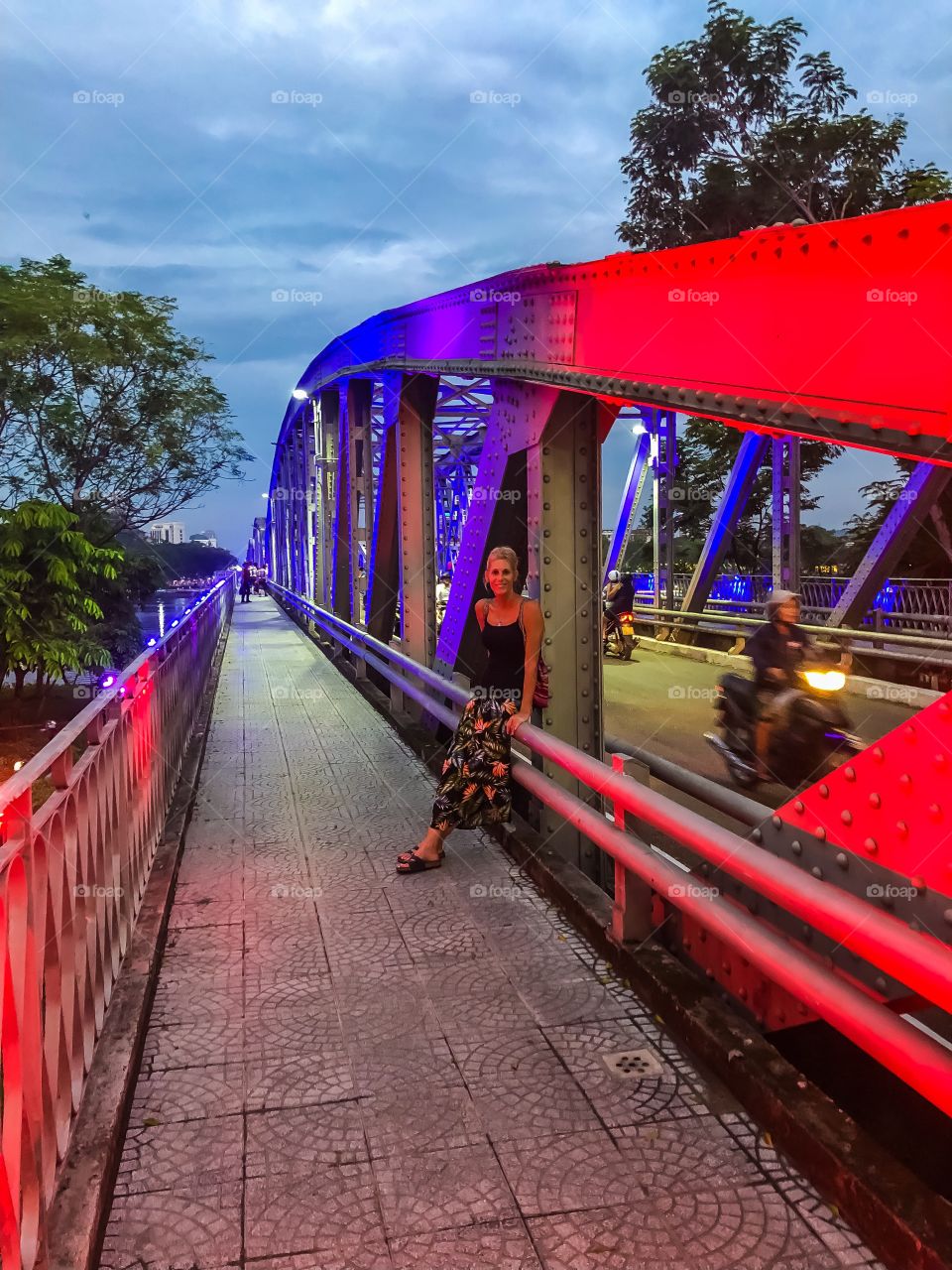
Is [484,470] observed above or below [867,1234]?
above

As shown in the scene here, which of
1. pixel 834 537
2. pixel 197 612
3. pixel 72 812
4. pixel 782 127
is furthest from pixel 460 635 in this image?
pixel 834 537

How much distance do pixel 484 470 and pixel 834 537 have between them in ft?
102

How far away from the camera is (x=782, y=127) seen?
734 inches

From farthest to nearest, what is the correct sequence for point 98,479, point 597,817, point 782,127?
1. point 98,479
2. point 782,127
3. point 597,817

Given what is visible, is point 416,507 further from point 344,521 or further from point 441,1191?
point 441,1191

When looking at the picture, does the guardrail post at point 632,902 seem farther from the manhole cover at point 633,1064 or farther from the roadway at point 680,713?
the roadway at point 680,713

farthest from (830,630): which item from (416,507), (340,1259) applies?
(340,1259)

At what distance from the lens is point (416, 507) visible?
8.65 m

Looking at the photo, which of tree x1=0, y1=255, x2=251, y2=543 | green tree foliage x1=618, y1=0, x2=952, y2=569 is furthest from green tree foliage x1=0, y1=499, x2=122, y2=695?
green tree foliage x1=618, y1=0, x2=952, y2=569

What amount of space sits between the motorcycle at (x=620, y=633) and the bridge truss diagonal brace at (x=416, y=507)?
996 centimetres

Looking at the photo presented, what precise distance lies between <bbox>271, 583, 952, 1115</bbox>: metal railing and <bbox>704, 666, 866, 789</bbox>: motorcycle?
3.38 meters

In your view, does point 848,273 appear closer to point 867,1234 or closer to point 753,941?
point 753,941

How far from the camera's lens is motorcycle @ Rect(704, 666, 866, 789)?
6973 mm

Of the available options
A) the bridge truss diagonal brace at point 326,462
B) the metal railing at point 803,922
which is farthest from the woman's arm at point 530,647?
the bridge truss diagonal brace at point 326,462
